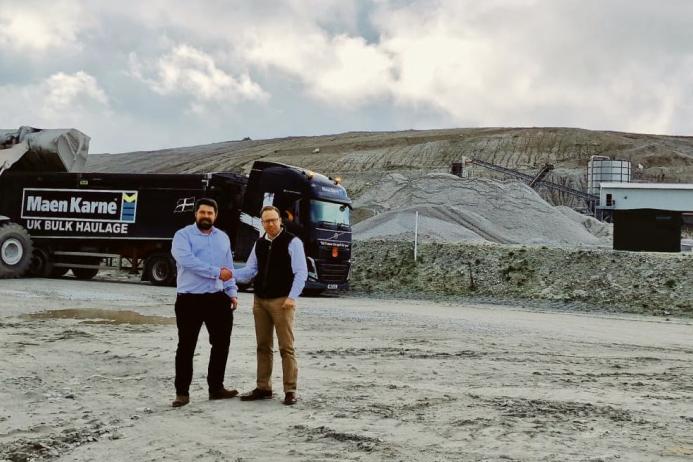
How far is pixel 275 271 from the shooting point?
716 cm

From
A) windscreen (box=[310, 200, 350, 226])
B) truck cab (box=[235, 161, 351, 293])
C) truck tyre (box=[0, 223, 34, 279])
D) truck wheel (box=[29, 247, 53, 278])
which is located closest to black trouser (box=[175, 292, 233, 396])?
truck cab (box=[235, 161, 351, 293])

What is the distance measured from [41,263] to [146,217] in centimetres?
374

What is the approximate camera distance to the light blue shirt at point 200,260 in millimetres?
6820

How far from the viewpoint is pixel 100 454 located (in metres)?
5.54

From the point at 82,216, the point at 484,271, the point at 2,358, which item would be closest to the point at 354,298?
the point at 484,271

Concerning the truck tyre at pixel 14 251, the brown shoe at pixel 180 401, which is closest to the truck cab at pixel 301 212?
the truck tyre at pixel 14 251

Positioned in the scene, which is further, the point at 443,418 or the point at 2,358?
the point at 2,358

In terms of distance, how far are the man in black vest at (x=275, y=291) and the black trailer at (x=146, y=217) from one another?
491 inches

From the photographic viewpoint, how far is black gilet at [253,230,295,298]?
7.15m

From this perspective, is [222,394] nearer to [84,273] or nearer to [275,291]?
[275,291]

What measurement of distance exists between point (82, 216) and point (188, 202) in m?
3.43

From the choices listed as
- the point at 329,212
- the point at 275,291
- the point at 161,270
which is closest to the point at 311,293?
the point at 329,212

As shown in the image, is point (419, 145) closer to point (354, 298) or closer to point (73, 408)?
point (354, 298)

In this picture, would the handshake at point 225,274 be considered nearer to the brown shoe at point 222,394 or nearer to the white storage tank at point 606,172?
the brown shoe at point 222,394
